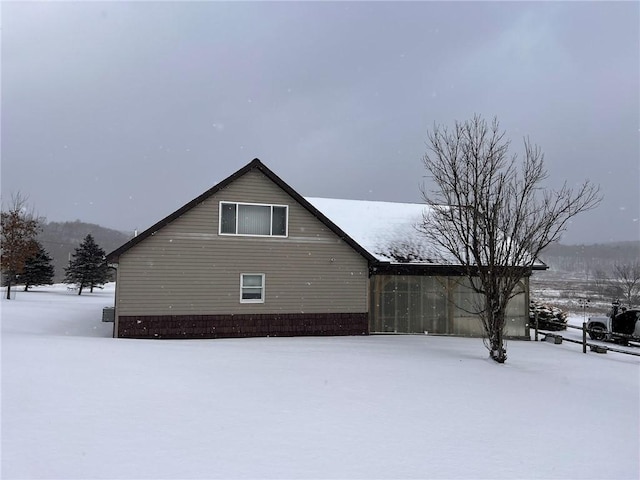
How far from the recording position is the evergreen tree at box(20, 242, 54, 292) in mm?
43844

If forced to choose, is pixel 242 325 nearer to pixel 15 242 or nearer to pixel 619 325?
pixel 619 325

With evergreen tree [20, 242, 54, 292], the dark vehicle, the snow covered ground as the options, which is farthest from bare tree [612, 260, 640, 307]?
evergreen tree [20, 242, 54, 292]

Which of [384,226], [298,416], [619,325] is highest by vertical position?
[384,226]

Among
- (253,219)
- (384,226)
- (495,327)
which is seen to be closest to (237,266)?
(253,219)

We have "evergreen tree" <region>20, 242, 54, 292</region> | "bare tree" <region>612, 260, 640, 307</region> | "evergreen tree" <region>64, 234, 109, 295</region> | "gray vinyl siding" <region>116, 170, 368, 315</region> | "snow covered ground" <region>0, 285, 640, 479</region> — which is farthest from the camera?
"evergreen tree" <region>64, 234, 109, 295</region>

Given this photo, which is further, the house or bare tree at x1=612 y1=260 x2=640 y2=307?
bare tree at x1=612 y1=260 x2=640 y2=307

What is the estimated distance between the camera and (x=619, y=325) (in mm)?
19969

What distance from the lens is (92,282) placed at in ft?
159

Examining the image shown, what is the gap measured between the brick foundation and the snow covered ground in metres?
2.54

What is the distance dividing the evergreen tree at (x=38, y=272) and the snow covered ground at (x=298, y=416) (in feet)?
128

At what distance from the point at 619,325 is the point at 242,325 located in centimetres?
1688

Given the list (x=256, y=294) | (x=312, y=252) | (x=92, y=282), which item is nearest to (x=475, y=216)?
(x=312, y=252)

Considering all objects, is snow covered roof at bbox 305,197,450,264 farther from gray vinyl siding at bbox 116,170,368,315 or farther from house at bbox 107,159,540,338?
gray vinyl siding at bbox 116,170,368,315

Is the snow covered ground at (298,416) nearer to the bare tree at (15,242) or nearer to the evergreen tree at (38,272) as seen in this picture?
the bare tree at (15,242)
